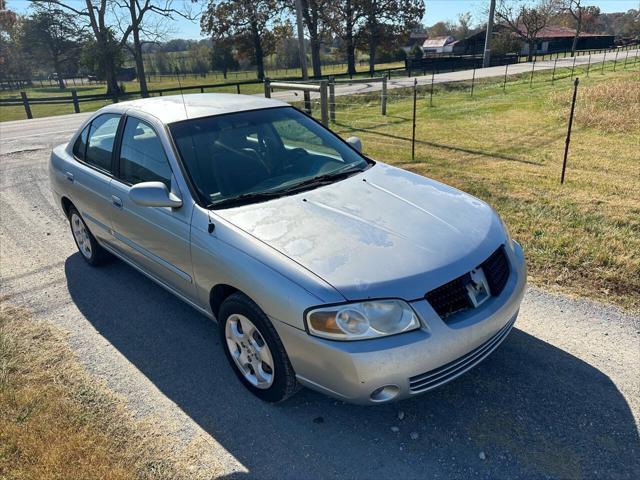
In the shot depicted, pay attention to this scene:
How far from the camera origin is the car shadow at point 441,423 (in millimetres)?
2420

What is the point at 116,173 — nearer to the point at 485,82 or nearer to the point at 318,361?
the point at 318,361

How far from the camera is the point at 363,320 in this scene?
2346mm

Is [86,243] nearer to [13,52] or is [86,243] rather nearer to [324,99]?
[324,99]

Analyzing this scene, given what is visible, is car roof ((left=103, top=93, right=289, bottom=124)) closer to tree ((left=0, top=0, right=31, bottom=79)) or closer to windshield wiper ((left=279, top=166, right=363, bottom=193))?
windshield wiper ((left=279, top=166, right=363, bottom=193))

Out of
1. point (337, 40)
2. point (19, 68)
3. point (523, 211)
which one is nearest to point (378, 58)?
point (337, 40)

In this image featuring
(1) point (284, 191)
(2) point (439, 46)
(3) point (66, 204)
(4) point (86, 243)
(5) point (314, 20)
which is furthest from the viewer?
(2) point (439, 46)

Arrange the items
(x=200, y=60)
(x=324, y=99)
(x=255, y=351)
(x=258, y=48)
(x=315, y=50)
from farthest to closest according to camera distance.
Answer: (x=200, y=60)
(x=258, y=48)
(x=315, y=50)
(x=324, y=99)
(x=255, y=351)

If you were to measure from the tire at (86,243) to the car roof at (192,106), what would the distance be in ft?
3.92

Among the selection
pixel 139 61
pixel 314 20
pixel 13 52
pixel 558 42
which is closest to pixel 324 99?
pixel 139 61

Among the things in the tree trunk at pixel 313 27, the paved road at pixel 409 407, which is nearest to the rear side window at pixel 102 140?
the paved road at pixel 409 407

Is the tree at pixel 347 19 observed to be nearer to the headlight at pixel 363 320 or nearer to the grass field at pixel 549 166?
the grass field at pixel 549 166

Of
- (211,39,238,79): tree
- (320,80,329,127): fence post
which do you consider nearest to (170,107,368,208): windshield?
(320,80,329,127): fence post

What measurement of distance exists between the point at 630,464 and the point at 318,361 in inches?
64.3

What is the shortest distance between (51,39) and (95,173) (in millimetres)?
67752
